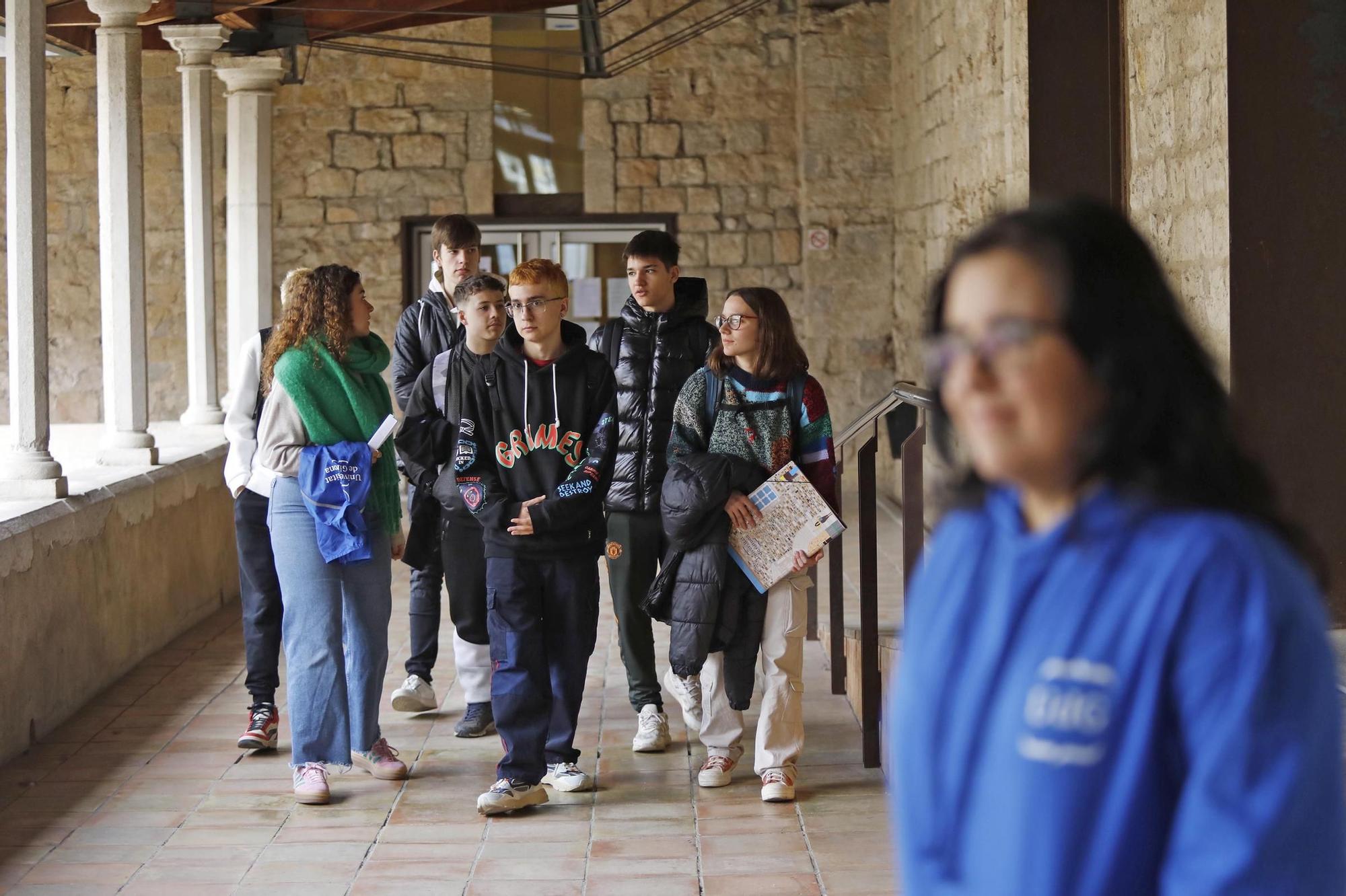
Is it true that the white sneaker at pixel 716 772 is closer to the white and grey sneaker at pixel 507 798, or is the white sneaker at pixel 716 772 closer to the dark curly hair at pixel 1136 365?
the white and grey sneaker at pixel 507 798

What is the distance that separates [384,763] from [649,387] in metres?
1.28

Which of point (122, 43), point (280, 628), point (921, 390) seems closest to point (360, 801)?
point (280, 628)

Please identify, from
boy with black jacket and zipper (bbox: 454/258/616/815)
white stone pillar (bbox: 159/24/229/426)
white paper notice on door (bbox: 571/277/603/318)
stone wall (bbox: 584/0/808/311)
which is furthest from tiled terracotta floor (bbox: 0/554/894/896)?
stone wall (bbox: 584/0/808/311)

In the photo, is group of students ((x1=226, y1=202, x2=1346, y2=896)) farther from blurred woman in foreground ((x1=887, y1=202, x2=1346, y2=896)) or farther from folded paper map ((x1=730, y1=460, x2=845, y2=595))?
folded paper map ((x1=730, y1=460, x2=845, y2=595))

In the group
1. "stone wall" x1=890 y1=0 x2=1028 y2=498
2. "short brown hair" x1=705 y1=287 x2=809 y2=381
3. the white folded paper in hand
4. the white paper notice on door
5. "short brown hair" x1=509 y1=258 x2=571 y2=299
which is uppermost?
"stone wall" x1=890 y1=0 x2=1028 y2=498

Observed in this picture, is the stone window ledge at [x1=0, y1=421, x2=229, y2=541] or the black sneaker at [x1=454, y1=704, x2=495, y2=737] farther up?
the stone window ledge at [x1=0, y1=421, x2=229, y2=541]

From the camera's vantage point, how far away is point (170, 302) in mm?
10992

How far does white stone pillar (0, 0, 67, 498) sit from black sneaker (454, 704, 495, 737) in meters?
1.61

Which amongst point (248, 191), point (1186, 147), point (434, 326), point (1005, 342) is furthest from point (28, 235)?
point (1005, 342)

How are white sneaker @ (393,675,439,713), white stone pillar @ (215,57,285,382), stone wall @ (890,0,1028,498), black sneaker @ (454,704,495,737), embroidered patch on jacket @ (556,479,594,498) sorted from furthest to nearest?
white stone pillar @ (215,57,285,382)
stone wall @ (890,0,1028,498)
white sneaker @ (393,675,439,713)
black sneaker @ (454,704,495,737)
embroidered patch on jacket @ (556,479,594,498)

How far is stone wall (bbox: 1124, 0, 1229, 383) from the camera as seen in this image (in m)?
4.26

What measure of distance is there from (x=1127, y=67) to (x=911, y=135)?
4055 millimetres

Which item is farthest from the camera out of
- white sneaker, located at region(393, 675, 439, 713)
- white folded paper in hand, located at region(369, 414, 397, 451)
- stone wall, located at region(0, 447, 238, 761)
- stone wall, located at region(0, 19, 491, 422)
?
stone wall, located at region(0, 19, 491, 422)

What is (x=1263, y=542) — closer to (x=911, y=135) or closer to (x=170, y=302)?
(x=911, y=135)
